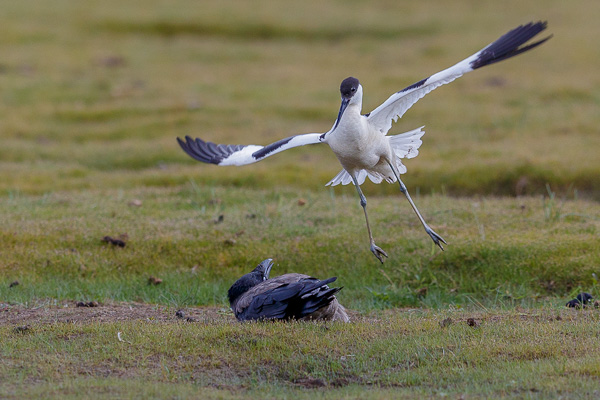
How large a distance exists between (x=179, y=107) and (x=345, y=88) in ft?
33.6

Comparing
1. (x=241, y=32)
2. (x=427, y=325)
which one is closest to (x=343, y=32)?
(x=241, y=32)

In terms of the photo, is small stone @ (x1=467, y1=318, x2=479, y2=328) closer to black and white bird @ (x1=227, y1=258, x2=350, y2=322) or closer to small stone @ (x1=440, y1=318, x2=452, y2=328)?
small stone @ (x1=440, y1=318, x2=452, y2=328)

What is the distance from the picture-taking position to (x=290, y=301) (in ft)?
21.2

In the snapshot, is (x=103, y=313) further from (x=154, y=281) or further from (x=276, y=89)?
(x=276, y=89)

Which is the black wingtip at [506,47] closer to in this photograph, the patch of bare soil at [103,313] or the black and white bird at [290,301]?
the black and white bird at [290,301]

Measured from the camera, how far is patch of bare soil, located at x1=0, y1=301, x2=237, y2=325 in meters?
6.72

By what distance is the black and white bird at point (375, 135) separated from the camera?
6680mm

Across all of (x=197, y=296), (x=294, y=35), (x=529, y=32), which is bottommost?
(x=197, y=296)

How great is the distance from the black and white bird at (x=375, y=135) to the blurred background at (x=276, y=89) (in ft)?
14.2

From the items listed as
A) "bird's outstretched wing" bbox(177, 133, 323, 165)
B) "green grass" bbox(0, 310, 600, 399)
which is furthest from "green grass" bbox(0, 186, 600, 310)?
"green grass" bbox(0, 310, 600, 399)

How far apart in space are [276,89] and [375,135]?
1139 cm

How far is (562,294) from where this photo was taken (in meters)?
8.02

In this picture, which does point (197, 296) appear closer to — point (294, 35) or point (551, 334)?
point (551, 334)

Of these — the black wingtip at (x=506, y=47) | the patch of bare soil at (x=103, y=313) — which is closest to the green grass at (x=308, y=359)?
the patch of bare soil at (x=103, y=313)
